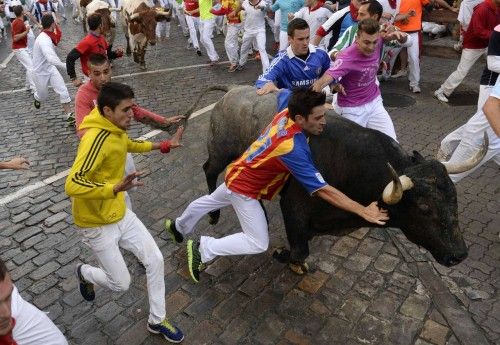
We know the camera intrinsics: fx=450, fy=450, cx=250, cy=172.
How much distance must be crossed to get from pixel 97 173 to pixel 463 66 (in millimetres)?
7895

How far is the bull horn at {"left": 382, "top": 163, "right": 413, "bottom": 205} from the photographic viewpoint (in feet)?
11.5

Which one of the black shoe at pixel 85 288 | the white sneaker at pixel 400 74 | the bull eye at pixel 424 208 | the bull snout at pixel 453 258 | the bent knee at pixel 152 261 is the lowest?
the white sneaker at pixel 400 74

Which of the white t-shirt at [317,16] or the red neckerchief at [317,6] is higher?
the red neckerchief at [317,6]

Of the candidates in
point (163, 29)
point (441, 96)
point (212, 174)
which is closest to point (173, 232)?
point (212, 174)

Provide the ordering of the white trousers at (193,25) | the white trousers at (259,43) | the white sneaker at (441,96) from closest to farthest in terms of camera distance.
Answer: the white sneaker at (441,96) < the white trousers at (259,43) < the white trousers at (193,25)

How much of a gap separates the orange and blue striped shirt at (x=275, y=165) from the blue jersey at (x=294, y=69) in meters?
1.73

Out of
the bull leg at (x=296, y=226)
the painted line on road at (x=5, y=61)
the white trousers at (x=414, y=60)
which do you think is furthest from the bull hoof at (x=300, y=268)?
the painted line on road at (x=5, y=61)

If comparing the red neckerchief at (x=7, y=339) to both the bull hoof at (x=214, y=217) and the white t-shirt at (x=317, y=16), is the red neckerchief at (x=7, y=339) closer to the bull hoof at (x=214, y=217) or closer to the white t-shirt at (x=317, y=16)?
the bull hoof at (x=214, y=217)

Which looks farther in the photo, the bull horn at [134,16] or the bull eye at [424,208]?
the bull horn at [134,16]

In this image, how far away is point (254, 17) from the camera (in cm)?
1173

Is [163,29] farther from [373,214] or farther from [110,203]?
[373,214]

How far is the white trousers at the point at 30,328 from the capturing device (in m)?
2.57

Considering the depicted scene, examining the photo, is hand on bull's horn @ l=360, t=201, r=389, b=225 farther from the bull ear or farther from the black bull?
the bull ear

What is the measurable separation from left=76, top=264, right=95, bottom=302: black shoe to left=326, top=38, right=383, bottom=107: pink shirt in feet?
11.9
